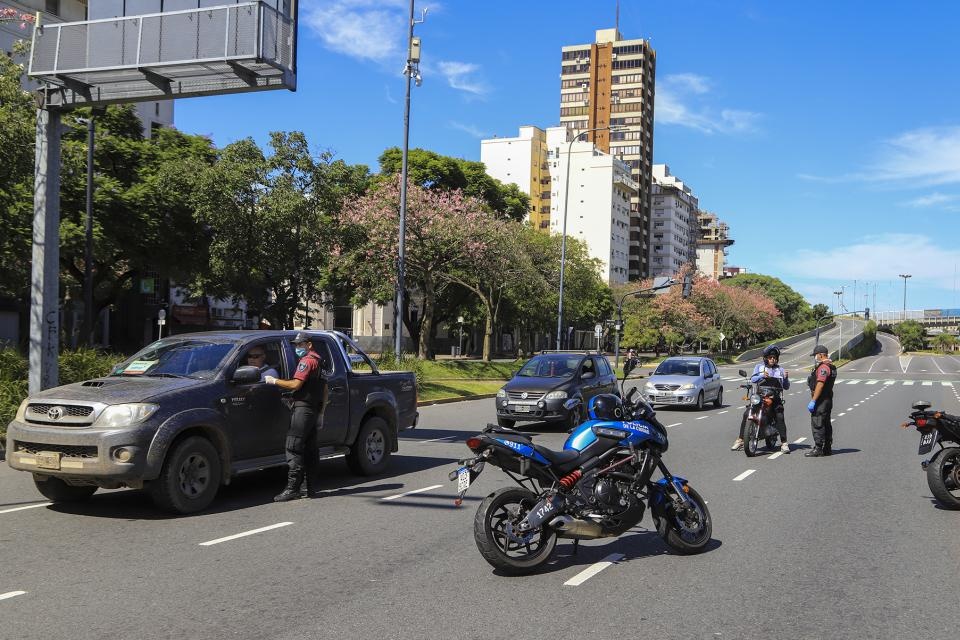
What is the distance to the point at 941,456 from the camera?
8.71 metres

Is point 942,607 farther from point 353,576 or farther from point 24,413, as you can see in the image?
point 24,413

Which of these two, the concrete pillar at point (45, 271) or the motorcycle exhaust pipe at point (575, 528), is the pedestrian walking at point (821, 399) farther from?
the concrete pillar at point (45, 271)

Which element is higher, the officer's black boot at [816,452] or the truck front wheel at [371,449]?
the truck front wheel at [371,449]

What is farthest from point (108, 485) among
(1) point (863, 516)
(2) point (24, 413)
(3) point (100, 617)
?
(1) point (863, 516)

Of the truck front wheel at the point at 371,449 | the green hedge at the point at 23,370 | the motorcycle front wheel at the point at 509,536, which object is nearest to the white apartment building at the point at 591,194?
the green hedge at the point at 23,370

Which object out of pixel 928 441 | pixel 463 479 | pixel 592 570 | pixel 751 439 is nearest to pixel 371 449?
pixel 592 570

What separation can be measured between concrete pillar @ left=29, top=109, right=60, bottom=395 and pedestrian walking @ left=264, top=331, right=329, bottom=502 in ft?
18.7

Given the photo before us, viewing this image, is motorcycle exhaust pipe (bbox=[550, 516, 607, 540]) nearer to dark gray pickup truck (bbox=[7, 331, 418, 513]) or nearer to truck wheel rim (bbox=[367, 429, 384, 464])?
dark gray pickup truck (bbox=[7, 331, 418, 513])

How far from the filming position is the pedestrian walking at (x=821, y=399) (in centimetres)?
1275

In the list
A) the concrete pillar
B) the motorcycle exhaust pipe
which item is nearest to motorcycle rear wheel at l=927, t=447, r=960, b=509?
the motorcycle exhaust pipe

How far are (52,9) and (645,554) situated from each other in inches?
1909

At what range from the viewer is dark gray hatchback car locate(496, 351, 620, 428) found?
16406mm

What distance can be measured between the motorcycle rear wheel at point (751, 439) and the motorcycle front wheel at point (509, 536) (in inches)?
320

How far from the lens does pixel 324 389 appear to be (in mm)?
8672
